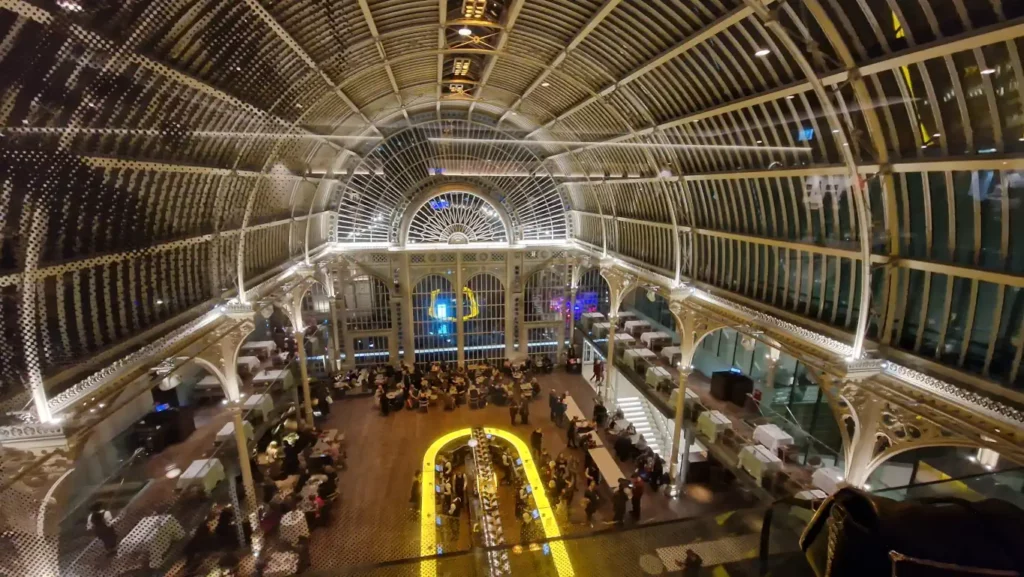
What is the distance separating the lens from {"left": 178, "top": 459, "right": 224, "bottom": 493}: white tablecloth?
1295 cm

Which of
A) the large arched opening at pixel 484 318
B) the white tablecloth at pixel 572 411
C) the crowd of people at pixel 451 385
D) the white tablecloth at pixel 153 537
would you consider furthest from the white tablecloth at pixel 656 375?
the white tablecloth at pixel 153 537

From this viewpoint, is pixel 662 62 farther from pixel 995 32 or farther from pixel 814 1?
pixel 995 32

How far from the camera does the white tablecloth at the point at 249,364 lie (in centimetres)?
2006

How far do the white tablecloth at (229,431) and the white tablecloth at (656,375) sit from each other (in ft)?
47.1

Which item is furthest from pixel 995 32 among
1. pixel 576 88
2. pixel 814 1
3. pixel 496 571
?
pixel 576 88

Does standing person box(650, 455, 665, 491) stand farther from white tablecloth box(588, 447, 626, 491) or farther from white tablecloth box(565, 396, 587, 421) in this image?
white tablecloth box(565, 396, 587, 421)

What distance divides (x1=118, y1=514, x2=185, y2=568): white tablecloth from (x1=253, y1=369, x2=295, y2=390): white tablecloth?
26.4ft

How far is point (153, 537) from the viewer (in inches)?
376

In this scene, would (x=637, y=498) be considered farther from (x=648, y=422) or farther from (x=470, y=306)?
(x=470, y=306)

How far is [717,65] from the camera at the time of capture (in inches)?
431

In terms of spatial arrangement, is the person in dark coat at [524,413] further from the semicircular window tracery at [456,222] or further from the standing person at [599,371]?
the semicircular window tracery at [456,222]

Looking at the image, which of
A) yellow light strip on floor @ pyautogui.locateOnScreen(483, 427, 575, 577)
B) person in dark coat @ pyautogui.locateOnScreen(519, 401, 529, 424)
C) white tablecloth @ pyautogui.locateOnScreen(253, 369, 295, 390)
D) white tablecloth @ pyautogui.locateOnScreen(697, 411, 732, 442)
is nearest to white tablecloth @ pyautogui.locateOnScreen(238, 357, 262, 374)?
white tablecloth @ pyautogui.locateOnScreen(253, 369, 295, 390)

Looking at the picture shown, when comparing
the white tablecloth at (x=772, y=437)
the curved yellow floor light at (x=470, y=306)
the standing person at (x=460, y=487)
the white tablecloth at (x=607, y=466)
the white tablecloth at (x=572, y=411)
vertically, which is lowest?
the white tablecloth at (x=572, y=411)

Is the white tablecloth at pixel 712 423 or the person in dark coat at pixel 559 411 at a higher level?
the white tablecloth at pixel 712 423
